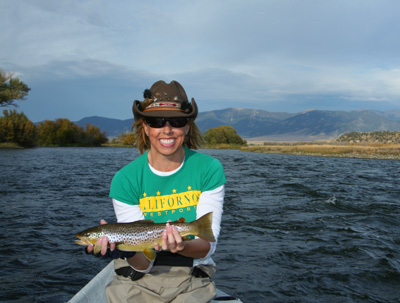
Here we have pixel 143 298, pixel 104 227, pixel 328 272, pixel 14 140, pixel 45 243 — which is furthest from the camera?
pixel 14 140

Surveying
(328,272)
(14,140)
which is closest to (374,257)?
(328,272)

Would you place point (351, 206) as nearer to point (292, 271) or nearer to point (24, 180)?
point (292, 271)

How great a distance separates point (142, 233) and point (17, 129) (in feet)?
367

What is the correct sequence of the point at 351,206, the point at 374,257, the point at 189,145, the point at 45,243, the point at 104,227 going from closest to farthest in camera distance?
1. the point at 104,227
2. the point at 189,145
3. the point at 374,257
4. the point at 45,243
5. the point at 351,206

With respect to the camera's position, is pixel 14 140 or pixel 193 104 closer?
pixel 193 104

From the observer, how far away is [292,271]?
849 centimetres

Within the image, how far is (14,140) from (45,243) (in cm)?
10450

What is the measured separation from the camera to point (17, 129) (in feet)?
333

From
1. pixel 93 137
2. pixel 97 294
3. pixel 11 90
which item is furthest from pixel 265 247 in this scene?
pixel 93 137

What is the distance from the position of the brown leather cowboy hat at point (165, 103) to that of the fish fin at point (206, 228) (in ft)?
3.47

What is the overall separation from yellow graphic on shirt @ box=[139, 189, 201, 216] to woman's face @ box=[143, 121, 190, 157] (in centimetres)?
42

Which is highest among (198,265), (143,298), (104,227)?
(104,227)

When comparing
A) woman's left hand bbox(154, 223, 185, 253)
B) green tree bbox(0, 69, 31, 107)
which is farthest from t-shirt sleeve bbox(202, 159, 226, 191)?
green tree bbox(0, 69, 31, 107)

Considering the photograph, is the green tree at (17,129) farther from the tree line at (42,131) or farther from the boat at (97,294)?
the boat at (97,294)
